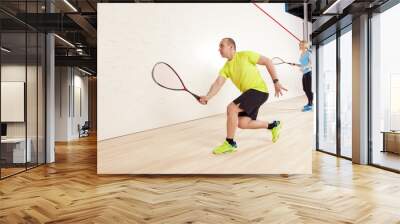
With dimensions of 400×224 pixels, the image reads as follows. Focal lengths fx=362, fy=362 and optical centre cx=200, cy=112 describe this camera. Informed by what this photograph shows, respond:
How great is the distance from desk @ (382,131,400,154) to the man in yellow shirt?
243cm

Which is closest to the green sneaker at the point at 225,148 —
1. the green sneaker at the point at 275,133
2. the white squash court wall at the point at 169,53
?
the white squash court wall at the point at 169,53

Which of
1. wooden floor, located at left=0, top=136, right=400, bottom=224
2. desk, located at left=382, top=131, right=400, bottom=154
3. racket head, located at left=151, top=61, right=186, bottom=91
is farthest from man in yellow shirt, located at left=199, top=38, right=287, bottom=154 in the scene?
desk, located at left=382, top=131, right=400, bottom=154

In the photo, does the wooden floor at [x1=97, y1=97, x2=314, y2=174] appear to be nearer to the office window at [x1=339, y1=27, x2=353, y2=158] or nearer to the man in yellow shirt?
the man in yellow shirt

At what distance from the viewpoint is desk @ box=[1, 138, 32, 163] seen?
6137 millimetres

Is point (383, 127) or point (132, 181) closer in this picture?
point (132, 181)

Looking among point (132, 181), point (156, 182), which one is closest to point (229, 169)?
point (156, 182)

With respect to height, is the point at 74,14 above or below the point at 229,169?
above

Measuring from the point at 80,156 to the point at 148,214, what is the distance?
18.2ft

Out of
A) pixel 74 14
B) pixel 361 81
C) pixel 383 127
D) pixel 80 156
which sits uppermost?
pixel 74 14

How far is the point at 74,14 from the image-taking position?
7.13 metres

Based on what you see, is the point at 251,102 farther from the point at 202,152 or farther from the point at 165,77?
the point at 165,77

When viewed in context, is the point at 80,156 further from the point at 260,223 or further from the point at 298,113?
the point at 260,223

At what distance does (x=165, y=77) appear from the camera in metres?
5.83

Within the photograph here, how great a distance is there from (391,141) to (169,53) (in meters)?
4.44
